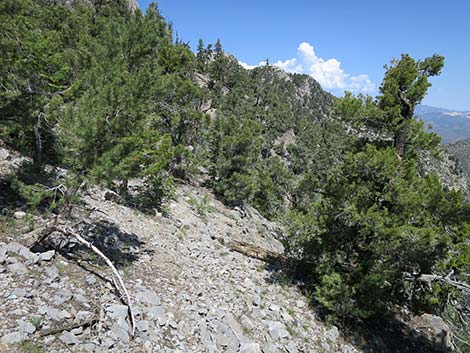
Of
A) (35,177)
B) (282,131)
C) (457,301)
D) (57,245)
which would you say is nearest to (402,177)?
(457,301)

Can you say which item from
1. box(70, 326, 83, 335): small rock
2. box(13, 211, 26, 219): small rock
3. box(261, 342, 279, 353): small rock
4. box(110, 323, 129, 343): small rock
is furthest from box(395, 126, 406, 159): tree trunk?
box(13, 211, 26, 219): small rock

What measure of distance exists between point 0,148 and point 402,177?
541 inches

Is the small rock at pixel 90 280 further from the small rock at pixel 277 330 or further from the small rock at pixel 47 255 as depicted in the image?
the small rock at pixel 277 330

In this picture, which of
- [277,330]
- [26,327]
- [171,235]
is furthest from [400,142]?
[26,327]

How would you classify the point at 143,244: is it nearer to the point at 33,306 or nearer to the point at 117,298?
the point at 117,298

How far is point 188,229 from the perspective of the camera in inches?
545

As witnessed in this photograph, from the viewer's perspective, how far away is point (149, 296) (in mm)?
7918

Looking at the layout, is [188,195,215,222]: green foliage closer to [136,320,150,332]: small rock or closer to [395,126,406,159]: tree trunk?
[136,320,150,332]: small rock

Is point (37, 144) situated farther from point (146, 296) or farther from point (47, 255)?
point (146, 296)

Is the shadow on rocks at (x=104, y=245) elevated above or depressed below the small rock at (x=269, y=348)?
above

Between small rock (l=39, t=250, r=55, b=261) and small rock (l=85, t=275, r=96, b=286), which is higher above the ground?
small rock (l=39, t=250, r=55, b=261)

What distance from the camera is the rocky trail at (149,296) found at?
238 inches

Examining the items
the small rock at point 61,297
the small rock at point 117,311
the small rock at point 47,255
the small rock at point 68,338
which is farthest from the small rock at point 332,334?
the small rock at point 47,255

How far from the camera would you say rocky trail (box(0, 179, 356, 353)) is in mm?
6047
